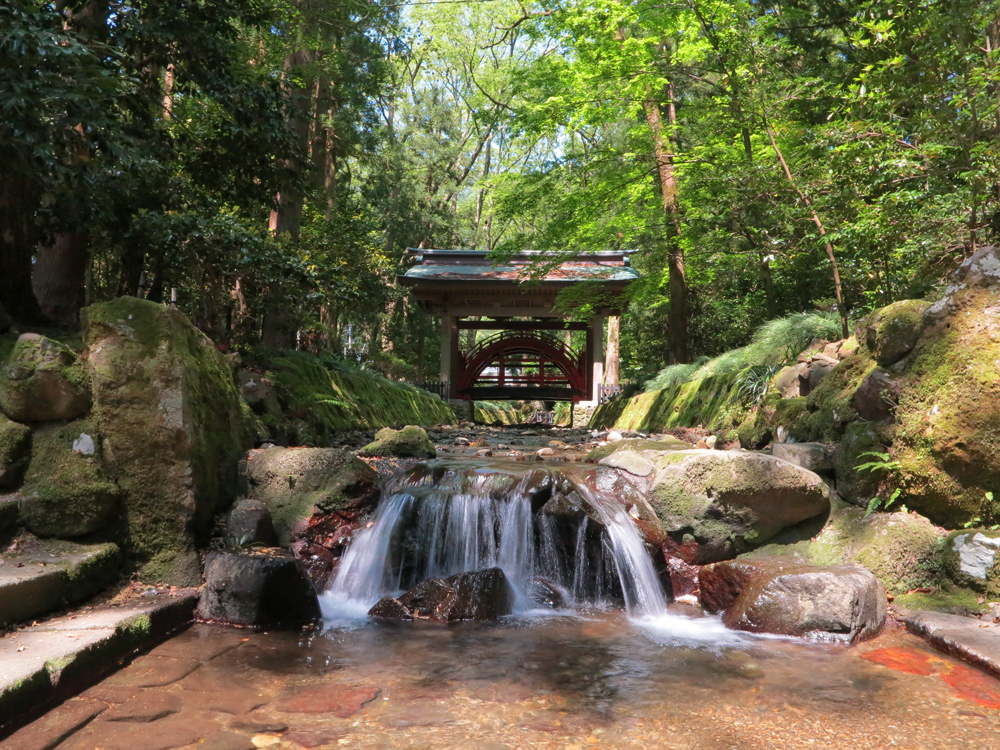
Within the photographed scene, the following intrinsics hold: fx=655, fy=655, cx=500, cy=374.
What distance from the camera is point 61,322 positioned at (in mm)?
6289

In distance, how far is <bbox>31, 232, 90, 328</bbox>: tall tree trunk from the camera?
6.38 m

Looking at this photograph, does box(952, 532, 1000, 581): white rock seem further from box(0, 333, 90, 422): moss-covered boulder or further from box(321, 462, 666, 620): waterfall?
box(0, 333, 90, 422): moss-covered boulder

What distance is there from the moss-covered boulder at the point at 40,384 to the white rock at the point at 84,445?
0.60ft

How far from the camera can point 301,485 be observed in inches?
215

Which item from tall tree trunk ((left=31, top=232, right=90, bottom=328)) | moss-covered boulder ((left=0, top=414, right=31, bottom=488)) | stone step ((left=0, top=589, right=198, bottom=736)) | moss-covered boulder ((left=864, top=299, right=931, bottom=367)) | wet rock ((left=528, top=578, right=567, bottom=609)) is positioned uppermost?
tall tree trunk ((left=31, top=232, right=90, bottom=328))

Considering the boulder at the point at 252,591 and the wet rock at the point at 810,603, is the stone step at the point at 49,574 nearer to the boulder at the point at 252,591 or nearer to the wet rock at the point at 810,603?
the boulder at the point at 252,591

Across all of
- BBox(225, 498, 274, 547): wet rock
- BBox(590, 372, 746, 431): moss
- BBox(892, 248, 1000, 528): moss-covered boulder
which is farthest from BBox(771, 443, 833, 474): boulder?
BBox(225, 498, 274, 547): wet rock

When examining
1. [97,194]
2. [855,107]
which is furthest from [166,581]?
[855,107]

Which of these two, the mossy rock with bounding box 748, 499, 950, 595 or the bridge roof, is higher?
the bridge roof

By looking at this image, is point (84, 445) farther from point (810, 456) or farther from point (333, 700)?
point (810, 456)

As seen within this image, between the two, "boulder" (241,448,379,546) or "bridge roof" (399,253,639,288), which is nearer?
"boulder" (241,448,379,546)

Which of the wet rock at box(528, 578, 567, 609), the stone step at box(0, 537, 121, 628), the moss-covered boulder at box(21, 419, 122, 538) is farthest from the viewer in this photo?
the wet rock at box(528, 578, 567, 609)

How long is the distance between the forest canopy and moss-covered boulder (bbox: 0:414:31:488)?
64.9 inches

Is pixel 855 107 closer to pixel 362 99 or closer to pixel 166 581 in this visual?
pixel 166 581
